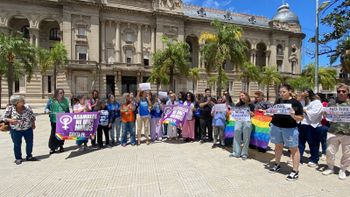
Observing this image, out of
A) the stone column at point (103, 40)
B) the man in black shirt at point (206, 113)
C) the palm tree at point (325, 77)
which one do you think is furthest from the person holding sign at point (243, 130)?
the palm tree at point (325, 77)

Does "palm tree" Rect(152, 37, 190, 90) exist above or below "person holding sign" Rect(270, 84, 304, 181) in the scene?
above

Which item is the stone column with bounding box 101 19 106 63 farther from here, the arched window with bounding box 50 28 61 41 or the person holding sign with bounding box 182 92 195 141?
the person holding sign with bounding box 182 92 195 141

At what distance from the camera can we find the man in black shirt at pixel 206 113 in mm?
8398

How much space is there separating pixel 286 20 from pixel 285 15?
1703mm

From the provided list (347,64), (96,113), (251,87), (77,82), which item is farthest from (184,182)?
(251,87)

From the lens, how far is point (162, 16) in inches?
1567

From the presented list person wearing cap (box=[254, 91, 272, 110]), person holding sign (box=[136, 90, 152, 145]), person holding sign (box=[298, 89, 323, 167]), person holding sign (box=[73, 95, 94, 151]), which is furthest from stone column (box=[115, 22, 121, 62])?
person holding sign (box=[298, 89, 323, 167])

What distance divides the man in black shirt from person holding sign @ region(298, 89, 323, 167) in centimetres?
310

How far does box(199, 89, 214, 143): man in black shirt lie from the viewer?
8.40 meters

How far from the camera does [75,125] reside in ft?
23.7

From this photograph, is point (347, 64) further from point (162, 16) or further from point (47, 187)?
point (162, 16)

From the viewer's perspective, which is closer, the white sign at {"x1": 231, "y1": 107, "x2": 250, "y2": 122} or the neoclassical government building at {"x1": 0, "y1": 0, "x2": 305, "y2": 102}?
the white sign at {"x1": 231, "y1": 107, "x2": 250, "y2": 122}

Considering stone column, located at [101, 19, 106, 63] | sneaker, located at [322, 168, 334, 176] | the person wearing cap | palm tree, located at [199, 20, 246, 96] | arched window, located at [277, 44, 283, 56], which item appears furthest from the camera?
arched window, located at [277, 44, 283, 56]

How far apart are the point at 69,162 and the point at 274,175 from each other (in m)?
5.26
